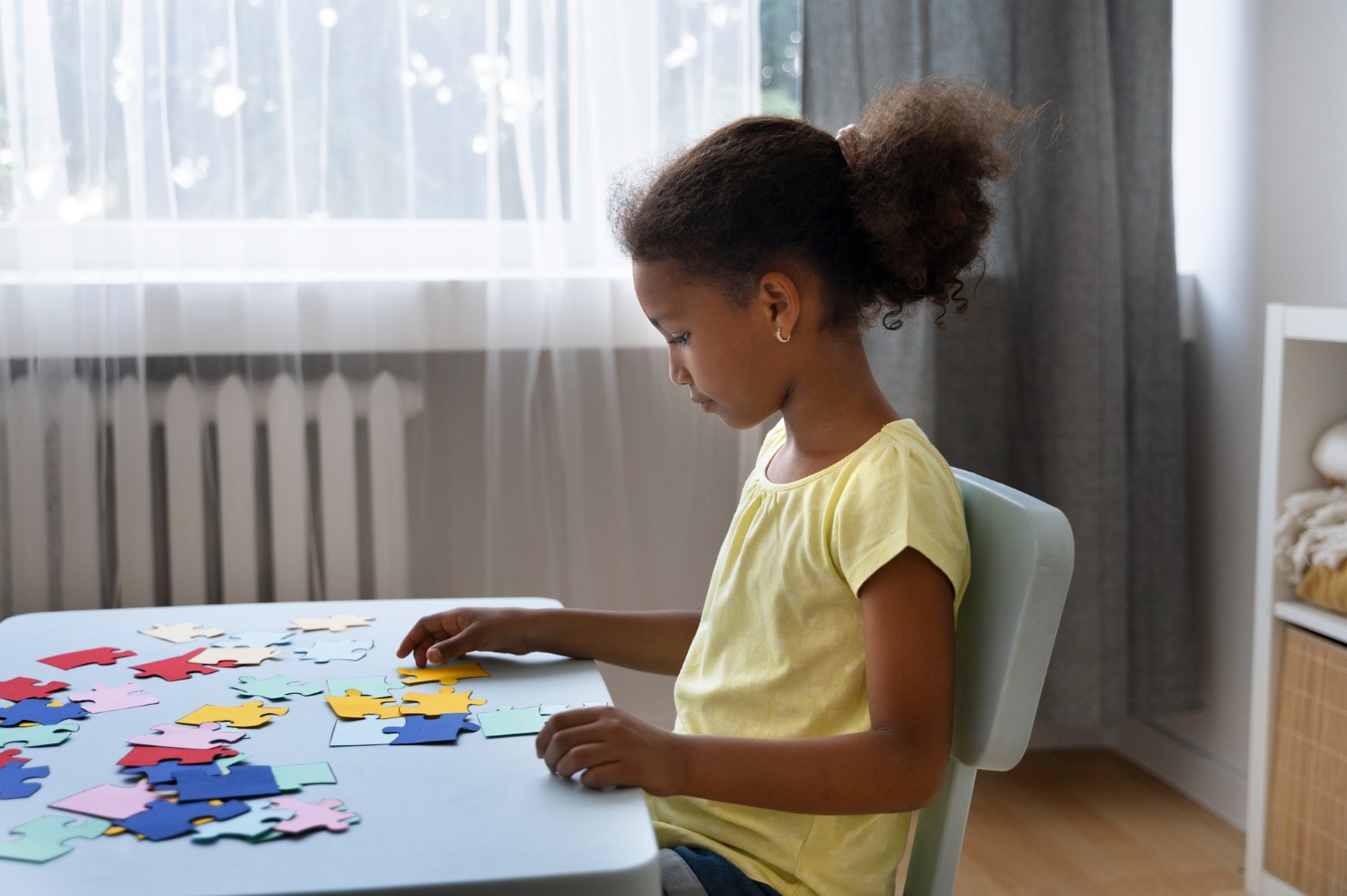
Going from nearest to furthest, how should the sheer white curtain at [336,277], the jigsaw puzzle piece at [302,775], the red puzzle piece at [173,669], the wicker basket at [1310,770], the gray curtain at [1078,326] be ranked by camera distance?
1. the jigsaw puzzle piece at [302,775]
2. the red puzzle piece at [173,669]
3. the wicker basket at [1310,770]
4. the sheer white curtain at [336,277]
5. the gray curtain at [1078,326]

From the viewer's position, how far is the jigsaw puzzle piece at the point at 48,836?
0.60m

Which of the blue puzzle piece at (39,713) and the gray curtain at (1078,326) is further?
the gray curtain at (1078,326)

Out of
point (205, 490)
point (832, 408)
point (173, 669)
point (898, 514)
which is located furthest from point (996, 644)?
point (205, 490)

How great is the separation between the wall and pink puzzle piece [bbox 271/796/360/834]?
5.77 feet

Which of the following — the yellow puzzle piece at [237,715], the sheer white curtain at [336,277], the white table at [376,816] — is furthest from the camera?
the sheer white curtain at [336,277]

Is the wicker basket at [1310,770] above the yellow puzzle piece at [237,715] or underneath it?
underneath

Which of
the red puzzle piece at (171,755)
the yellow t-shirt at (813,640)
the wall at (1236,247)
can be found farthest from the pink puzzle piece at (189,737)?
the wall at (1236,247)

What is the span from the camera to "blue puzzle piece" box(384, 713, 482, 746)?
76cm

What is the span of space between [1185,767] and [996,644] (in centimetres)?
165

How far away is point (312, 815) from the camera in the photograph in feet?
2.09

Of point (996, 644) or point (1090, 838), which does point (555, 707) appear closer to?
→ point (996, 644)

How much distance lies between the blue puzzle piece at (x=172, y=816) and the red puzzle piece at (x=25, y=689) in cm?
24

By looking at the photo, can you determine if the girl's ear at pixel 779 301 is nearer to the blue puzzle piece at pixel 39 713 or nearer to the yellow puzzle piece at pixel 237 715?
the yellow puzzle piece at pixel 237 715

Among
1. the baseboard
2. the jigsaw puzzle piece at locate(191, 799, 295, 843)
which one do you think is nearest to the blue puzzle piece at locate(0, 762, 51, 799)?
the jigsaw puzzle piece at locate(191, 799, 295, 843)
